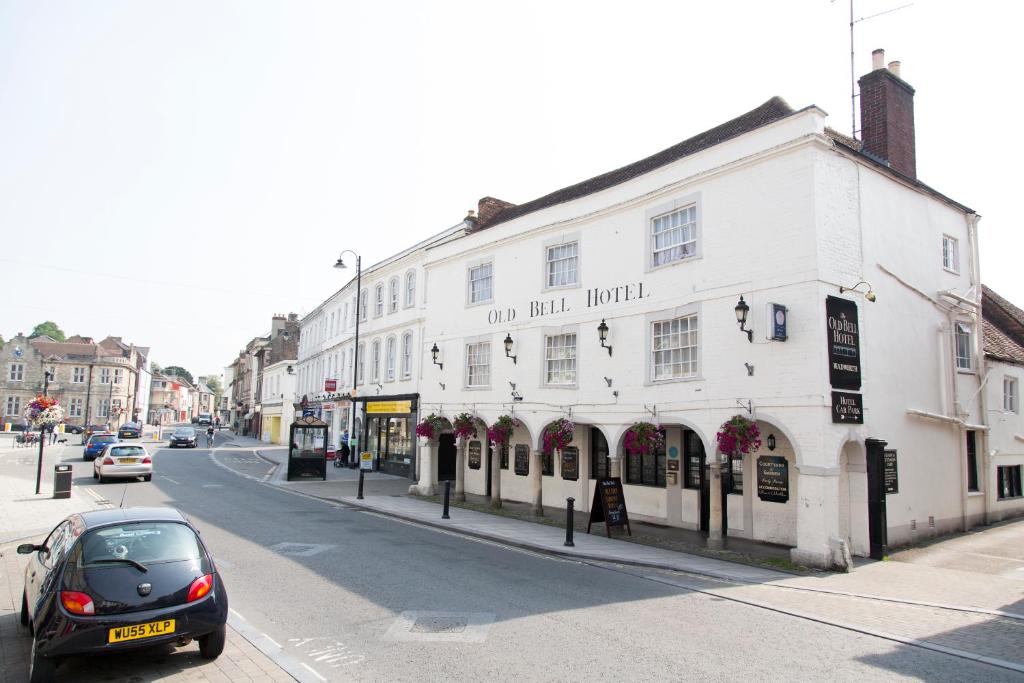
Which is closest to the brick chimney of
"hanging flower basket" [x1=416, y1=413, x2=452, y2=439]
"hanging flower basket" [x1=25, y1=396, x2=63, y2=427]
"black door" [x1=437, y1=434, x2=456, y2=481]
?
"hanging flower basket" [x1=416, y1=413, x2=452, y2=439]

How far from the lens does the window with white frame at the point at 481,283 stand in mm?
22047

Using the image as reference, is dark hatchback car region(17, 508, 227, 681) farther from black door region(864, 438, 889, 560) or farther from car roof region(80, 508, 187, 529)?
black door region(864, 438, 889, 560)

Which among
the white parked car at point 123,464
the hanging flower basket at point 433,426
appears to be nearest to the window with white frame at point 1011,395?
the hanging flower basket at point 433,426

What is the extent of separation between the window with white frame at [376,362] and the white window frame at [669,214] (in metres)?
19.1

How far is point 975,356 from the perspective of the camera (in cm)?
1755

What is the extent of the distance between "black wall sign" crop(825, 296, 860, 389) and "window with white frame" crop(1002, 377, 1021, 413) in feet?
29.5

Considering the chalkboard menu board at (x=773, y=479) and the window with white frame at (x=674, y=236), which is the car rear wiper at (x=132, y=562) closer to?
the chalkboard menu board at (x=773, y=479)

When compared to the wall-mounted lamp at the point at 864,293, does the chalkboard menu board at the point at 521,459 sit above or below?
below

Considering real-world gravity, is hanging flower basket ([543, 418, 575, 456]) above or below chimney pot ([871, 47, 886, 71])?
below

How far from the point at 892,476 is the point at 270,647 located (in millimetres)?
12954

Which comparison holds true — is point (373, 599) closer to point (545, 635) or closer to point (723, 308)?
point (545, 635)

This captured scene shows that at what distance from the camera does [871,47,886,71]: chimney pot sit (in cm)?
1697

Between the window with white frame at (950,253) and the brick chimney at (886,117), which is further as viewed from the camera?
the window with white frame at (950,253)

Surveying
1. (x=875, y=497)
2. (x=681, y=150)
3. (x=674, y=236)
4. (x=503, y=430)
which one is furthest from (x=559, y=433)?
(x=681, y=150)
